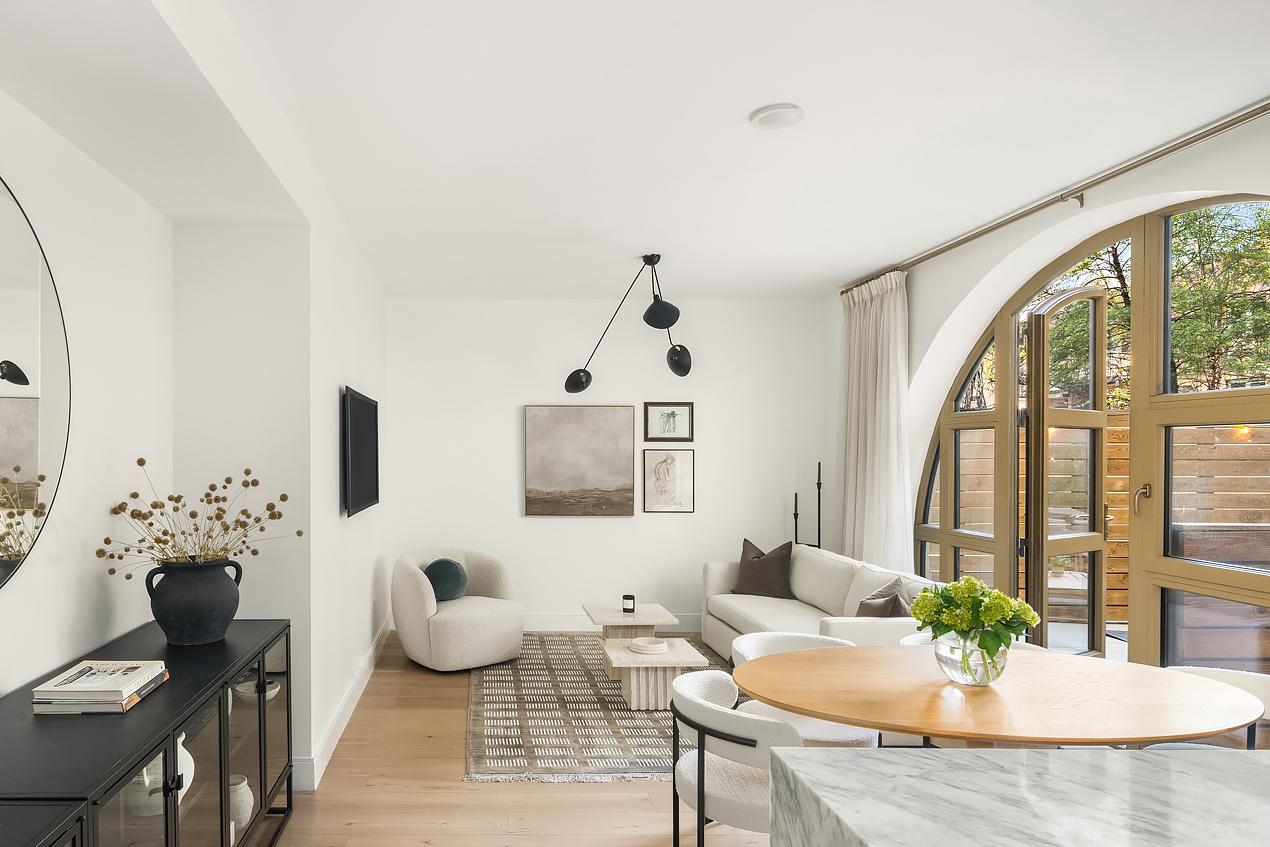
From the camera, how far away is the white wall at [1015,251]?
9.29 feet

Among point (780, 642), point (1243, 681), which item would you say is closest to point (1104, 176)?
point (1243, 681)

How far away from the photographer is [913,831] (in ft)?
2.46

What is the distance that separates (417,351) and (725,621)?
9.78ft

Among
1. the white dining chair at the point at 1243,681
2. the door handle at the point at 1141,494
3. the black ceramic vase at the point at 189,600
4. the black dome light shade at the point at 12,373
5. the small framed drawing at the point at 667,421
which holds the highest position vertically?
the black dome light shade at the point at 12,373

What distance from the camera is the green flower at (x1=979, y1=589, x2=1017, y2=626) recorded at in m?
2.22

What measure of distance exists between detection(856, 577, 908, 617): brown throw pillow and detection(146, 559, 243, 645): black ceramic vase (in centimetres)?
277

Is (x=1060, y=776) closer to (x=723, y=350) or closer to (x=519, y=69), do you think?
(x=519, y=69)

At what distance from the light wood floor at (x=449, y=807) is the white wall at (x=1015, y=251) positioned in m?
2.91

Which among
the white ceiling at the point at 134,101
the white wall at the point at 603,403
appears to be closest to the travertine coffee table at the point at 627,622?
the white wall at the point at 603,403

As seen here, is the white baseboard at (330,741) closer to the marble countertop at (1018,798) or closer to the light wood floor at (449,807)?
the light wood floor at (449,807)

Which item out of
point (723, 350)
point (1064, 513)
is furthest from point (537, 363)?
point (1064, 513)

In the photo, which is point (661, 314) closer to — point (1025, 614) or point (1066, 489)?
point (1066, 489)

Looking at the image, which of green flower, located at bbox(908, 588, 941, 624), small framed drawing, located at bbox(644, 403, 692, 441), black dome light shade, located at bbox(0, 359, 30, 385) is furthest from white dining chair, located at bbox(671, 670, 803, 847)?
small framed drawing, located at bbox(644, 403, 692, 441)

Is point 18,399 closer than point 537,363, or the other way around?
point 18,399
